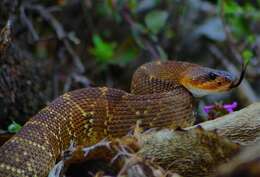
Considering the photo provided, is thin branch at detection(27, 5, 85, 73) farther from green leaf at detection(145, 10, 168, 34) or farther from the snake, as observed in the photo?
the snake

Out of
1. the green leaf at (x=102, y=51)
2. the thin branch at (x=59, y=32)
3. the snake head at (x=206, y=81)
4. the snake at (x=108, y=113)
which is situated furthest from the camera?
the green leaf at (x=102, y=51)

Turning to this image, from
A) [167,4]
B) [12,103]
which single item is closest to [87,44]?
[167,4]

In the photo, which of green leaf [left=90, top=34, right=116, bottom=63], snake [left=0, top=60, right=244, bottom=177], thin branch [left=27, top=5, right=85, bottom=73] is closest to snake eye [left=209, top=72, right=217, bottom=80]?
snake [left=0, top=60, right=244, bottom=177]

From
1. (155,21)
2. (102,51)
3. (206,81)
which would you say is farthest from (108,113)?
(155,21)

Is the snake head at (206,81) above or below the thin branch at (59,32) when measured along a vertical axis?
below

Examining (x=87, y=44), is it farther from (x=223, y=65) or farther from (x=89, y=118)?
(x=89, y=118)

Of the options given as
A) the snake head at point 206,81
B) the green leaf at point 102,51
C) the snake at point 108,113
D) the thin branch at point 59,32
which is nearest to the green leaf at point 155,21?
the green leaf at point 102,51

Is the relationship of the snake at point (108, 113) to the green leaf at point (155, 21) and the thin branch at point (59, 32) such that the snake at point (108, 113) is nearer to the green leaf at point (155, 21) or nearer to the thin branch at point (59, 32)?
the thin branch at point (59, 32)
